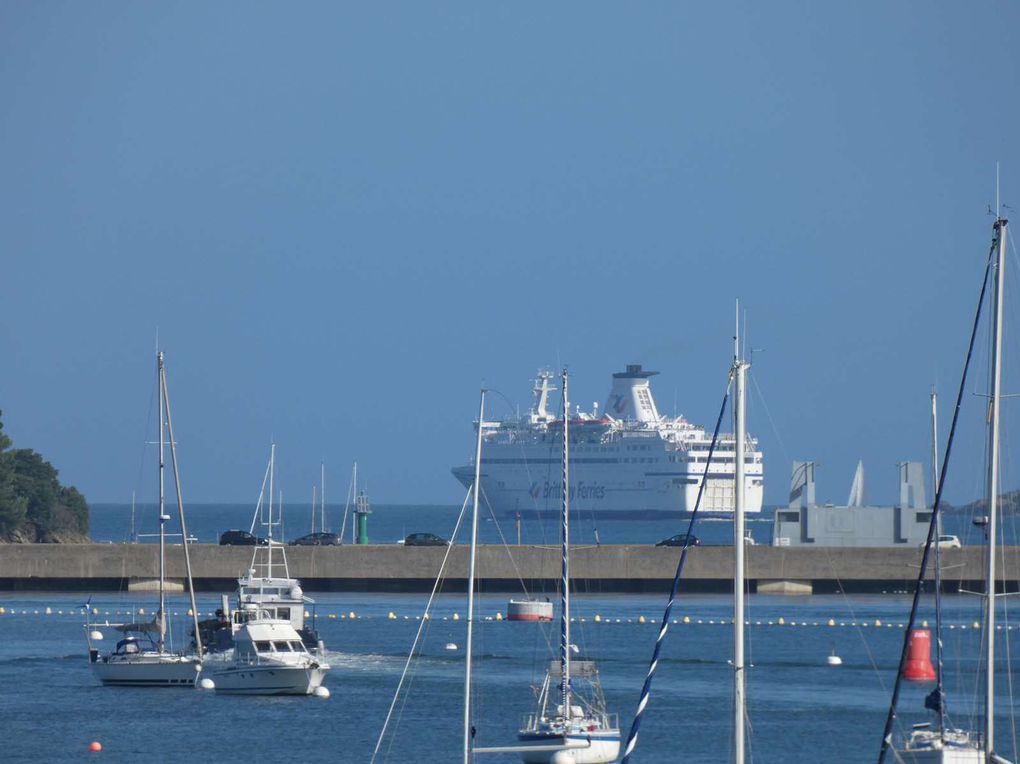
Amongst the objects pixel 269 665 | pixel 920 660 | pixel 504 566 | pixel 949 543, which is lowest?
pixel 269 665

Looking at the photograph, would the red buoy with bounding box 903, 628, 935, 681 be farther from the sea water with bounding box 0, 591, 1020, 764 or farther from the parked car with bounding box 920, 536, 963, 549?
the parked car with bounding box 920, 536, 963, 549

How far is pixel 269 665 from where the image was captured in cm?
3092

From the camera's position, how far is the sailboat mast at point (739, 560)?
58.3ft

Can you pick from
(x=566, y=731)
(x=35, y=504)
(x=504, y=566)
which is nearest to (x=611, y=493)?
(x=35, y=504)

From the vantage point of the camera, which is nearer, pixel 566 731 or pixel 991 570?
pixel 991 570

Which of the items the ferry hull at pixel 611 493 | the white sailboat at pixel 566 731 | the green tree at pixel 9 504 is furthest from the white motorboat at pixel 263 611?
the ferry hull at pixel 611 493

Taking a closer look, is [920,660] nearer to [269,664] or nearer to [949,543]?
[269,664]

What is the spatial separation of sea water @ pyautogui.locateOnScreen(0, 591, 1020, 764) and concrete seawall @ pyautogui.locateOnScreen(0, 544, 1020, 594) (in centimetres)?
193

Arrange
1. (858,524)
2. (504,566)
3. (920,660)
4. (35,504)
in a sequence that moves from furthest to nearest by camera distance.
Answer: (35,504), (858,524), (504,566), (920,660)

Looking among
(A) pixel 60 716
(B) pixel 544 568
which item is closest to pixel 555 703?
(A) pixel 60 716

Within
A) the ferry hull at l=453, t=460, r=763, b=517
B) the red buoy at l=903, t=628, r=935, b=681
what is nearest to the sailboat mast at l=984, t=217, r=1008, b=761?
the red buoy at l=903, t=628, r=935, b=681

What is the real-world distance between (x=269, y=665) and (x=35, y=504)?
1870 inches

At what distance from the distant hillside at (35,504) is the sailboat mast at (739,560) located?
54787 mm

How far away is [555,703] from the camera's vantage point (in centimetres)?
2547
